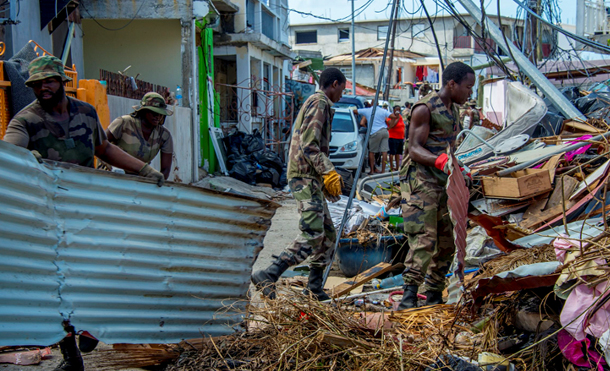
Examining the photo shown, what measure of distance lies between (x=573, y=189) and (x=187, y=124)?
8.26 m

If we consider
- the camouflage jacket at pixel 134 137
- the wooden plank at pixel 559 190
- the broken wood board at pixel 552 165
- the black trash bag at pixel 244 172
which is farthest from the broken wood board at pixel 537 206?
the black trash bag at pixel 244 172

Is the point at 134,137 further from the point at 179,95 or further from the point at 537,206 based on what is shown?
the point at 179,95

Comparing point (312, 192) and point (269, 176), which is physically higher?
point (312, 192)

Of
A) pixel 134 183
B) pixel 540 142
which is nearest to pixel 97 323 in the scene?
pixel 134 183

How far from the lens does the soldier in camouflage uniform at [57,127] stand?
10.0ft

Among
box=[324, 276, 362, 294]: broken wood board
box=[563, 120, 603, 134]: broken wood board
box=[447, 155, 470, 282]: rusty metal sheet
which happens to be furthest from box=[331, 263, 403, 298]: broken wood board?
box=[563, 120, 603, 134]: broken wood board

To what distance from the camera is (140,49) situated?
12344mm

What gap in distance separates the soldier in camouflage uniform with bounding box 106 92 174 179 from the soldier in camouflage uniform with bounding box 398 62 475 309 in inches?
81.0

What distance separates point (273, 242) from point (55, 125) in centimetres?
426

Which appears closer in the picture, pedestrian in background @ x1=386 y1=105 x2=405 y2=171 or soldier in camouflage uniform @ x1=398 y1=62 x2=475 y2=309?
soldier in camouflage uniform @ x1=398 y1=62 x2=475 y2=309

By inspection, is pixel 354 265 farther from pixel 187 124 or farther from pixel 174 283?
pixel 187 124

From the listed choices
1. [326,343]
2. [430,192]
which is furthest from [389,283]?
[326,343]

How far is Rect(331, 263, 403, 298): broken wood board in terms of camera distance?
4627 millimetres

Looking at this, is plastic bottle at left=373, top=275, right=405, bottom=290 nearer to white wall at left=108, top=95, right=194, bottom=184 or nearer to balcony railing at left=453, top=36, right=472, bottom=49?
white wall at left=108, top=95, right=194, bottom=184
